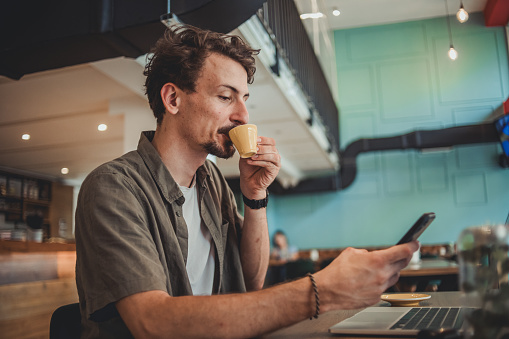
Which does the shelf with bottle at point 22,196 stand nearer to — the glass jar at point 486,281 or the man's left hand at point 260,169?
the man's left hand at point 260,169

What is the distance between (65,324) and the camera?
108 cm

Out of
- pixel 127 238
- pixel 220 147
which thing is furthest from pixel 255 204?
pixel 127 238

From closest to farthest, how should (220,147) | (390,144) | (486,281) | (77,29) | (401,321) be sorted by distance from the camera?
(486,281) < (401,321) < (220,147) < (77,29) < (390,144)

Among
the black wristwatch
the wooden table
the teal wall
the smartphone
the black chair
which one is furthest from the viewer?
the teal wall

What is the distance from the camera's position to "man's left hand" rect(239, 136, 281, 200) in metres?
1.41

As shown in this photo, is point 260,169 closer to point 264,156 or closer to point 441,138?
point 264,156

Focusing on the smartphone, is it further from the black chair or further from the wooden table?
the black chair

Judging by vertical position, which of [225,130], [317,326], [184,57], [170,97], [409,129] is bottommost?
[317,326]

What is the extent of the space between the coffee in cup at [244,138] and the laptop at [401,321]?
56 centimetres

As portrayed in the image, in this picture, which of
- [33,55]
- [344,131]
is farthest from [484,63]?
[33,55]

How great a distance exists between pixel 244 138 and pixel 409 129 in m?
7.68

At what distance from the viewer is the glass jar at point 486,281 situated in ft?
1.93

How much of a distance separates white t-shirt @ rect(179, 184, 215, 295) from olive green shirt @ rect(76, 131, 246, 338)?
27 millimetres

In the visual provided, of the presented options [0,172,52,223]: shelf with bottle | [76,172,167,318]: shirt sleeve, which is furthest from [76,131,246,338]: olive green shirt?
[0,172,52,223]: shelf with bottle
